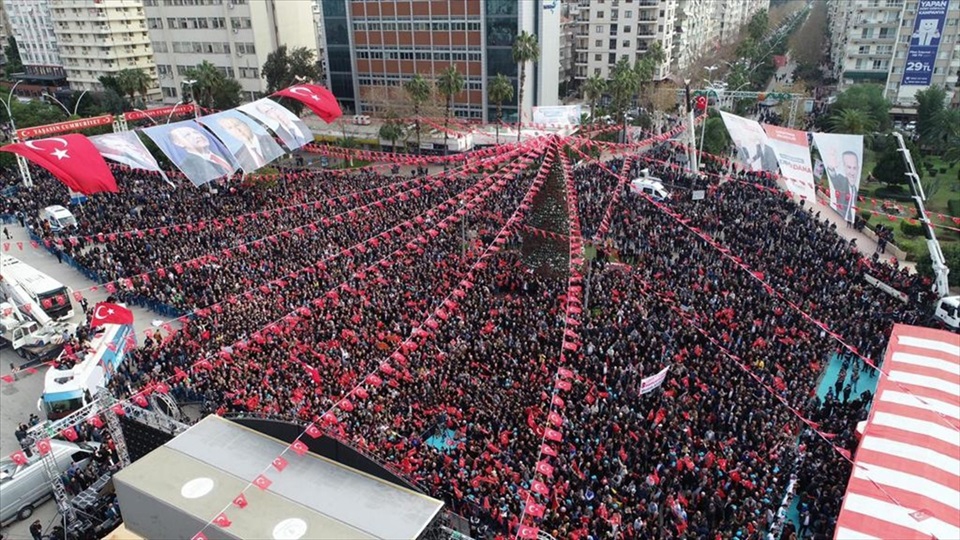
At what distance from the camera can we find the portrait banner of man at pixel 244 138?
2953 cm

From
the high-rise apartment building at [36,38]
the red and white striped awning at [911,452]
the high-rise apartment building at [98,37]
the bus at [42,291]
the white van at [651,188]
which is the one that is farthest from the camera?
the high-rise apartment building at [36,38]

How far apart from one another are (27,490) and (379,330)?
1078 centimetres

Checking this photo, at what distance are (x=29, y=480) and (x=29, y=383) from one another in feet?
26.3

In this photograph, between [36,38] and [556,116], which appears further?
[36,38]

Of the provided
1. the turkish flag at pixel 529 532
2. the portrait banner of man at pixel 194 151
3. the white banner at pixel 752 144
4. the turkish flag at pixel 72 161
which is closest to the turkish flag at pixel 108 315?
the turkish flag at pixel 72 161

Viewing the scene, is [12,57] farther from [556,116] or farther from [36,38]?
[556,116]

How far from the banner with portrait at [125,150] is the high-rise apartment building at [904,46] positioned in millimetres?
58353

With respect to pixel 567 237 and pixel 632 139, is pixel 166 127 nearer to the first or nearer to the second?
pixel 567 237

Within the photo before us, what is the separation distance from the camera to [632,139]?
177 ft

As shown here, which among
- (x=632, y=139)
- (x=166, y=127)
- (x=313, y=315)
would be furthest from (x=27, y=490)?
(x=632, y=139)

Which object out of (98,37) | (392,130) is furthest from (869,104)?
(98,37)

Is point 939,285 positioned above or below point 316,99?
below

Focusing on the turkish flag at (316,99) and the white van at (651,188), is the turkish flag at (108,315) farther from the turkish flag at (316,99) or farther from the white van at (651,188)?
the white van at (651,188)

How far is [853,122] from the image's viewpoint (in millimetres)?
42031
